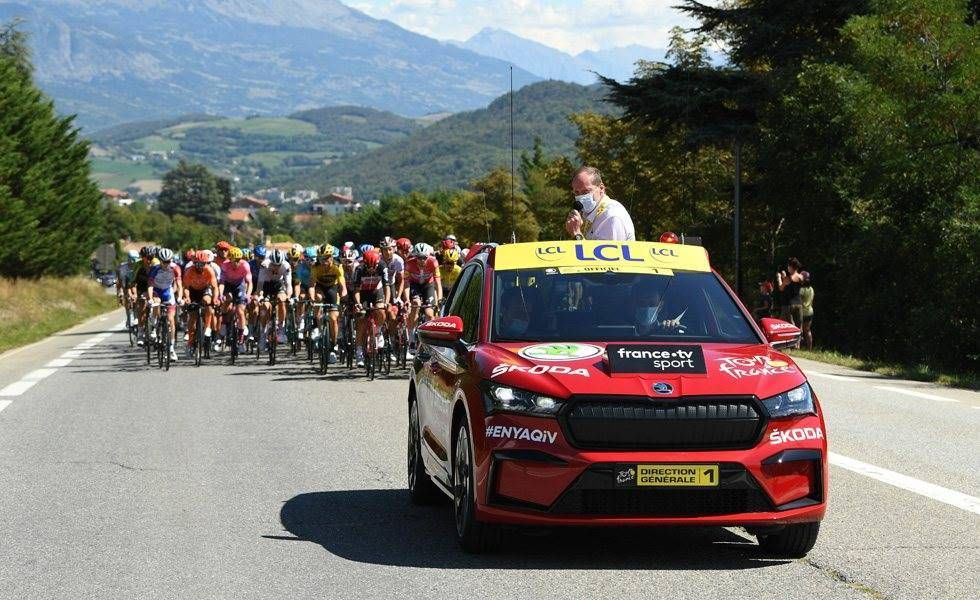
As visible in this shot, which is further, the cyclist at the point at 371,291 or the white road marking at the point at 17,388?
the cyclist at the point at 371,291

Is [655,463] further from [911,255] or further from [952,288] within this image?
[911,255]

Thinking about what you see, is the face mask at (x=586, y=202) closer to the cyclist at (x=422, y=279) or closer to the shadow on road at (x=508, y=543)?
the shadow on road at (x=508, y=543)

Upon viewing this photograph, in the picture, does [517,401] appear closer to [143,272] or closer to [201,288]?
[201,288]

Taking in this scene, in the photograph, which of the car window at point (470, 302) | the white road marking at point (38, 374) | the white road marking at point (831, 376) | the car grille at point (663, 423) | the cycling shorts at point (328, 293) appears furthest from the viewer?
the cycling shorts at point (328, 293)

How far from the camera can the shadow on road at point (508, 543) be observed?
24.8 ft

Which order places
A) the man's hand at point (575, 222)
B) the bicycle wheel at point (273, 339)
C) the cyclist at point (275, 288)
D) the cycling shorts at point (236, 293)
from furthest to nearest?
1. the cyclist at point (275, 288)
2. the cycling shorts at point (236, 293)
3. the bicycle wheel at point (273, 339)
4. the man's hand at point (575, 222)

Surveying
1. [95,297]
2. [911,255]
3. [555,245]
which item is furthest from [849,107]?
[95,297]

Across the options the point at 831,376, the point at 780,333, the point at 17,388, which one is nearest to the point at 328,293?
the point at 17,388

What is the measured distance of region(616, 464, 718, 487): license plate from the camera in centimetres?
710

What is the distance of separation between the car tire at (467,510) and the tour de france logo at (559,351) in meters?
0.47

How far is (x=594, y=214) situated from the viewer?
41.9 ft

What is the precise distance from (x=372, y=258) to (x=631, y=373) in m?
15.2

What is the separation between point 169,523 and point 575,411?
2903mm

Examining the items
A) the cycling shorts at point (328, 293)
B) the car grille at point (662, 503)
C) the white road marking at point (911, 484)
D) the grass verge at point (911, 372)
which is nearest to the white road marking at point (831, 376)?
the grass verge at point (911, 372)
